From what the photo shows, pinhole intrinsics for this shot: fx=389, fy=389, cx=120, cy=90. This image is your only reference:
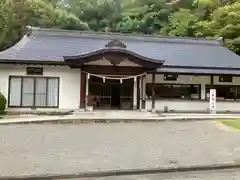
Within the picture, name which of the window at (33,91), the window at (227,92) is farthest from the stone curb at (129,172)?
the window at (227,92)

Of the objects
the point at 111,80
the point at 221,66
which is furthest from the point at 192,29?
the point at 111,80

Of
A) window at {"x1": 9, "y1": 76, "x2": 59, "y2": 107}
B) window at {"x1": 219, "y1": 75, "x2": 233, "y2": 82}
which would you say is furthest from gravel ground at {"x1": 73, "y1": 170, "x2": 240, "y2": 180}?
window at {"x1": 219, "y1": 75, "x2": 233, "y2": 82}

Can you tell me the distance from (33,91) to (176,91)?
382 inches

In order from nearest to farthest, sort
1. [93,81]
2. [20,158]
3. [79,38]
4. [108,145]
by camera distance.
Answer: [20,158] → [108,145] → [93,81] → [79,38]

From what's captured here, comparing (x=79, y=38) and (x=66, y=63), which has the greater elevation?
(x=79, y=38)

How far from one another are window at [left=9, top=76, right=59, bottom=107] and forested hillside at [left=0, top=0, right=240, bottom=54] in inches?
593

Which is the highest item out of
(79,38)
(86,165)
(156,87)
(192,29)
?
(192,29)

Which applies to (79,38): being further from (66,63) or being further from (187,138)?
(187,138)

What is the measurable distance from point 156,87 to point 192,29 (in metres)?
16.0

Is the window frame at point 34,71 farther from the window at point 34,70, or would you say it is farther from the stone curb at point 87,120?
the stone curb at point 87,120

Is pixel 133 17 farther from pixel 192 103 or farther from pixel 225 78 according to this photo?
pixel 192 103

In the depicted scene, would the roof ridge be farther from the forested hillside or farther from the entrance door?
the entrance door

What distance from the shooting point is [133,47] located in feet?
97.8

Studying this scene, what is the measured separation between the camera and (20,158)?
9508mm
